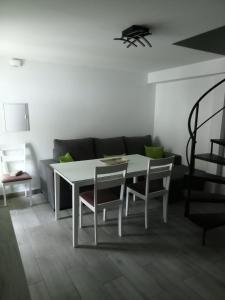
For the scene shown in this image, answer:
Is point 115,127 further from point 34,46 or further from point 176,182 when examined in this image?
point 34,46

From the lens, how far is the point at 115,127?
4641mm

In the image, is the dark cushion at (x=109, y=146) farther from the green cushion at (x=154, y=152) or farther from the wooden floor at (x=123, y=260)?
the wooden floor at (x=123, y=260)

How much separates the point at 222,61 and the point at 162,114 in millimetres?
1789

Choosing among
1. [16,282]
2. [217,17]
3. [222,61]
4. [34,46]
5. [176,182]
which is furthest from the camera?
[176,182]

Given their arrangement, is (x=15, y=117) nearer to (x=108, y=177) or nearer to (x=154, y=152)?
(x=108, y=177)

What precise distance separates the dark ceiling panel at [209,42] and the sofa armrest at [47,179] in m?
2.47

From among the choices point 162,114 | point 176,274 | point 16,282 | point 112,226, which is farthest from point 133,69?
point 16,282

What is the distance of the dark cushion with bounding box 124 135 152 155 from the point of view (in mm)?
4465

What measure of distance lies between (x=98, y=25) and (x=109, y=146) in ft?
7.89

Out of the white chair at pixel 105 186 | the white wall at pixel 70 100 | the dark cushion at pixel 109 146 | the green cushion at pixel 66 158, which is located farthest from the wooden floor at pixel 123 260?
the white wall at pixel 70 100

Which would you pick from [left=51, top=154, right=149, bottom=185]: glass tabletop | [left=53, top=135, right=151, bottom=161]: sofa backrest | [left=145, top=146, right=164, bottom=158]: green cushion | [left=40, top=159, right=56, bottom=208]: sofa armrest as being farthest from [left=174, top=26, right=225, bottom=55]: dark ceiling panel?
[left=40, top=159, right=56, bottom=208]: sofa armrest

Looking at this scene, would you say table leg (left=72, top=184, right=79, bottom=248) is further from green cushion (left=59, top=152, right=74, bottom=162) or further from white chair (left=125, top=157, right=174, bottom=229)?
green cushion (left=59, top=152, right=74, bottom=162)

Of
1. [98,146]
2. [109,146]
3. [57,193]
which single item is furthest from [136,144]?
[57,193]

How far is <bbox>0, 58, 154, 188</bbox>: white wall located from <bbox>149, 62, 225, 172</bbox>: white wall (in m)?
0.40
